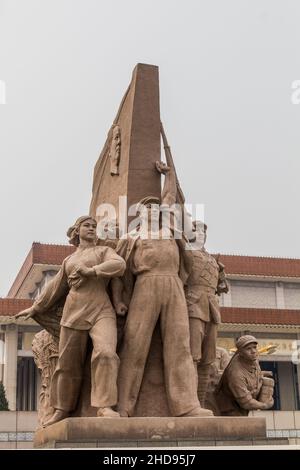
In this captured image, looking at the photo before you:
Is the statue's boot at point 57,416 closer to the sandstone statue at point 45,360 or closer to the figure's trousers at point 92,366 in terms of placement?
the figure's trousers at point 92,366

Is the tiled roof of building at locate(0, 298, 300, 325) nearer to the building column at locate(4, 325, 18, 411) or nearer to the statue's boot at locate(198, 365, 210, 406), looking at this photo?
the building column at locate(4, 325, 18, 411)

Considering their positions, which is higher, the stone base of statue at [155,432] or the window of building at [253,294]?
the window of building at [253,294]

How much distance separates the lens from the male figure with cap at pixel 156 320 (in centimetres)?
721

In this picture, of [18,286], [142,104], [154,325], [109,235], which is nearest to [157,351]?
[154,325]

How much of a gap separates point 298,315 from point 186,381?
2087cm

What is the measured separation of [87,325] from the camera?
23.7 feet

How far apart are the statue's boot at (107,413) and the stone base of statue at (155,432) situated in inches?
3.8

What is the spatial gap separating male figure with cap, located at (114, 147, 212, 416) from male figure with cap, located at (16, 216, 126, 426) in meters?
0.23

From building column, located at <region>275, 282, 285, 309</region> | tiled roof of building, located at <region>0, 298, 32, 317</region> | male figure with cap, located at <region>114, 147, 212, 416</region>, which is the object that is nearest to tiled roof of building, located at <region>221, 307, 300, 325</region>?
building column, located at <region>275, 282, 285, 309</region>

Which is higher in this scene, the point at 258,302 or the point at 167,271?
the point at 258,302

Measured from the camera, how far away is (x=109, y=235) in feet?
26.2

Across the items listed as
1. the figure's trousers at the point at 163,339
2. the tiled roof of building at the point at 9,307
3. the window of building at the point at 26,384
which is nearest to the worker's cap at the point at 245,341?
the figure's trousers at the point at 163,339

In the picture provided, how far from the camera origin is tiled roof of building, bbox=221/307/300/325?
85.8 ft

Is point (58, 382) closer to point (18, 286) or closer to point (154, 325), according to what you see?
point (154, 325)
